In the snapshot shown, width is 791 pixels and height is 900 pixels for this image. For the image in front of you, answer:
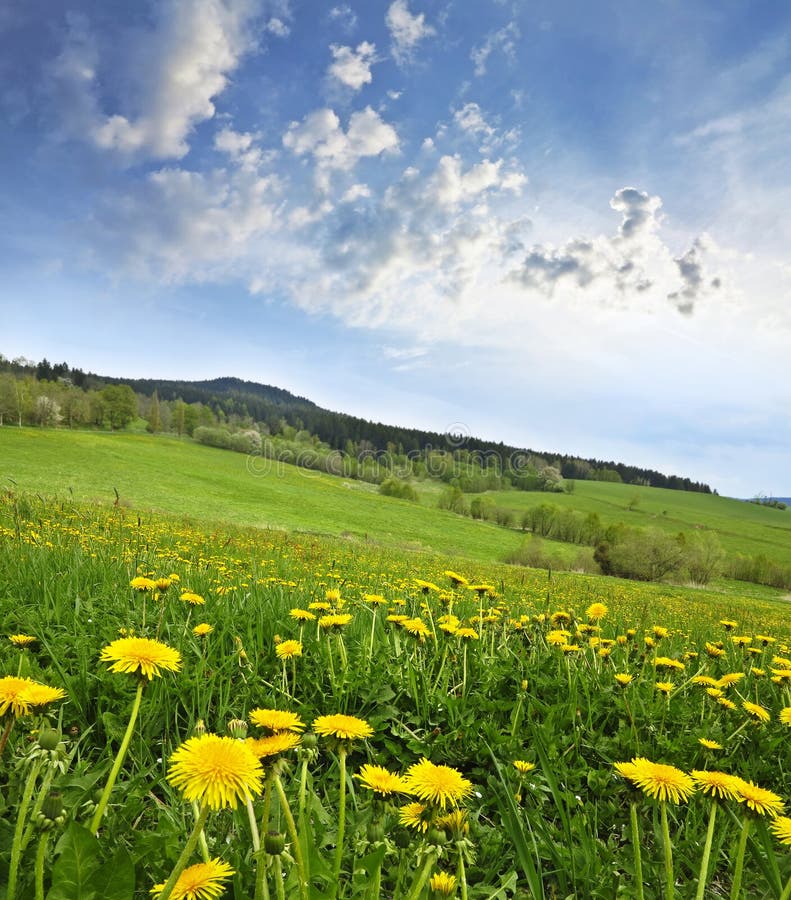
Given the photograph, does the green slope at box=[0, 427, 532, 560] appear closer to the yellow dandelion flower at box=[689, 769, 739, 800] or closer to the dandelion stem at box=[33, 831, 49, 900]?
the dandelion stem at box=[33, 831, 49, 900]

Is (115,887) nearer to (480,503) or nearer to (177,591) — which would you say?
(177,591)

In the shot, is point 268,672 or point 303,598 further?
point 303,598

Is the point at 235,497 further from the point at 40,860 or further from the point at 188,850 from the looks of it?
the point at 188,850

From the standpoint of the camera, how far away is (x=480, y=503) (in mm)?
77125

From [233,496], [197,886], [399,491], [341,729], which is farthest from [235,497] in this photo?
[197,886]

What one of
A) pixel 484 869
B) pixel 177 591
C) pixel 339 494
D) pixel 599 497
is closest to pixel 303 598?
pixel 177 591

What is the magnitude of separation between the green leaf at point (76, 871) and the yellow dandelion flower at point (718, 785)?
149cm

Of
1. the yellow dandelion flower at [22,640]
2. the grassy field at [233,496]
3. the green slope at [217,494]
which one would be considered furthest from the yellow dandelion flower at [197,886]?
the green slope at [217,494]

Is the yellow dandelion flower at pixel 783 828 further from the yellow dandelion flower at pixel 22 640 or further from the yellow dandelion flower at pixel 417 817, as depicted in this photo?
the yellow dandelion flower at pixel 22 640

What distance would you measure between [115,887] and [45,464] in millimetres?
51240

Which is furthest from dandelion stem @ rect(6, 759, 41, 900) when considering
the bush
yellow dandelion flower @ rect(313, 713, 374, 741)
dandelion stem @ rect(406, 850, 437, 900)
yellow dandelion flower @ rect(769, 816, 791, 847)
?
the bush

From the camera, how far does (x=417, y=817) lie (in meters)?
1.18

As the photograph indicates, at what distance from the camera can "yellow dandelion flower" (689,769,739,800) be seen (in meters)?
1.32

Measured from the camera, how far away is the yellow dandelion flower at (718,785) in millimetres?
1322
